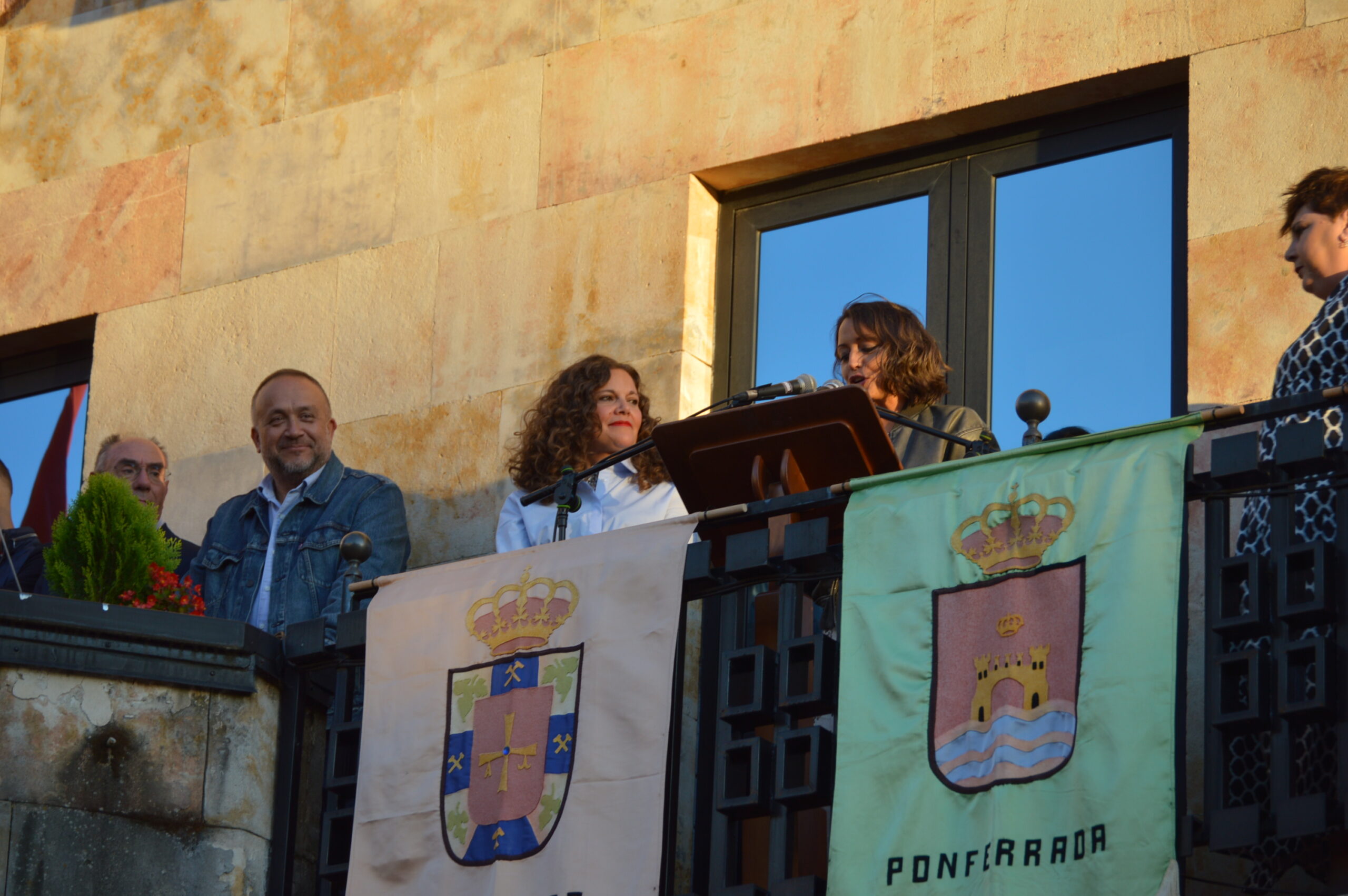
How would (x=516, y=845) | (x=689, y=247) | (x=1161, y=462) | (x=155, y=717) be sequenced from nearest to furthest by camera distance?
(x=1161, y=462), (x=516, y=845), (x=155, y=717), (x=689, y=247)

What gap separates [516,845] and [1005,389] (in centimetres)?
269

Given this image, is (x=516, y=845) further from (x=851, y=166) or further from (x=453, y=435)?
(x=851, y=166)

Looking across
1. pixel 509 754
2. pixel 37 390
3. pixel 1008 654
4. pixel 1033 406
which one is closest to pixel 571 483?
pixel 509 754

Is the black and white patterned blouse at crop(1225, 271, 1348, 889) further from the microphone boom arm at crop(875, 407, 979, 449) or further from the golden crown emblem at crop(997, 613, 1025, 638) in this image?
the microphone boom arm at crop(875, 407, 979, 449)

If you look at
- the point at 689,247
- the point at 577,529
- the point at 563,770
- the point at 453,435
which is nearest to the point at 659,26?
the point at 689,247

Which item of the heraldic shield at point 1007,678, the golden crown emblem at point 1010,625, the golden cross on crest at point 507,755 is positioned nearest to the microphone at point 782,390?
the heraldic shield at point 1007,678

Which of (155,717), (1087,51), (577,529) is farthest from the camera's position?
(1087,51)

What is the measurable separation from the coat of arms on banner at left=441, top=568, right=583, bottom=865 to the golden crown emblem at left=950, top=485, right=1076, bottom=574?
1.11 meters

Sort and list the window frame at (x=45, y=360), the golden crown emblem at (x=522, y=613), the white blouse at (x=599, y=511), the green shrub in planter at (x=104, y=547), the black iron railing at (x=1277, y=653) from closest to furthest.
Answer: the black iron railing at (x=1277, y=653) < the golden crown emblem at (x=522, y=613) < the green shrub in planter at (x=104, y=547) < the white blouse at (x=599, y=511) < the window frame at (x=45, y=360)

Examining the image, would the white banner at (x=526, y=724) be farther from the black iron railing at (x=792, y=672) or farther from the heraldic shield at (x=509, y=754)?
the black iron railing at (x=792, y=672)

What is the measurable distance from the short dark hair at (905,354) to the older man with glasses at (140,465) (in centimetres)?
285

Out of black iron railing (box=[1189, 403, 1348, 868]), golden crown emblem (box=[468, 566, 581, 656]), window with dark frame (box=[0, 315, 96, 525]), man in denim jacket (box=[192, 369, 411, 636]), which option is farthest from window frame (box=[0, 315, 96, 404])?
black iron railing (box=[1189, 403, 1348, 868])

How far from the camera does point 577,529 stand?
22.3 ft

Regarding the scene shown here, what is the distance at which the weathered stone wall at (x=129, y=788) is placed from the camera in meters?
5.70
